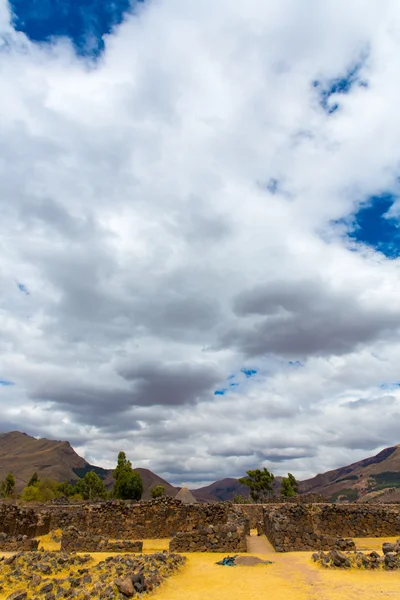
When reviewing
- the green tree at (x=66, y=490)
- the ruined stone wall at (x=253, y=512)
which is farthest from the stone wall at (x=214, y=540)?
the green tree at (x=66, y=490)

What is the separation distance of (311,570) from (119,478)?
215ft

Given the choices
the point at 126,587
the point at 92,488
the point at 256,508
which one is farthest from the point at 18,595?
the point at 92,488

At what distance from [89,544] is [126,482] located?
55082 mm

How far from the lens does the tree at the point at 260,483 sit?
7719 centimetres

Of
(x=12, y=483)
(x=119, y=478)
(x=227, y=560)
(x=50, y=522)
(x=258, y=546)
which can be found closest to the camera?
(x=227, y=560)

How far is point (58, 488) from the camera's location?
326ft

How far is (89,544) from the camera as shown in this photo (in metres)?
21.5

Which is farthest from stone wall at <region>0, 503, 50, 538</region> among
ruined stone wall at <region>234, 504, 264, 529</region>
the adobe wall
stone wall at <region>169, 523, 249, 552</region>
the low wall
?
ruined stone wall at <region>234, 504, 264, 529</region>

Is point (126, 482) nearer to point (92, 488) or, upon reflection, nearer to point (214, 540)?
point (92, 488)

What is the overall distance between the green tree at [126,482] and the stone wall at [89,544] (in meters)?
53.5

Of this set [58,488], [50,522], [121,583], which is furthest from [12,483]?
[121,583]

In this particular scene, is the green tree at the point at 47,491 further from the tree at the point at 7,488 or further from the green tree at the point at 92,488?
the green tree at the point at 92,488

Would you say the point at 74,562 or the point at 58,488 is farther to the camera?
the point at 58,488

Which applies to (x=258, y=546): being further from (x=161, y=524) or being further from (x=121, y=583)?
(x=121, y=583)
